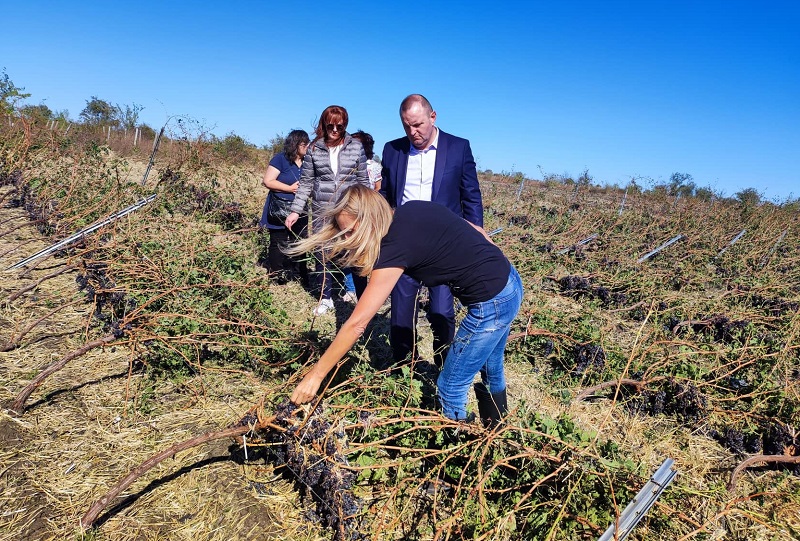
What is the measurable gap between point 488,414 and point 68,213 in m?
5.36

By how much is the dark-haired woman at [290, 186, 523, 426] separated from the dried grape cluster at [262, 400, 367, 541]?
14 centimetres

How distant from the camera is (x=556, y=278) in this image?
19.7ft

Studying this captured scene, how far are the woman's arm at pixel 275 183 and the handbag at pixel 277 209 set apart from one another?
0.10 m

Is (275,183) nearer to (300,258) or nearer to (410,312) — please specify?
(300,258)

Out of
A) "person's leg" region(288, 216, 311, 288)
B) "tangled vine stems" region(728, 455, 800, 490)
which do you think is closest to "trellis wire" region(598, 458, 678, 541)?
"tangled vine stems" region(728, 455, 800, 490)

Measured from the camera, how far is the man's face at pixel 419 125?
2.40m

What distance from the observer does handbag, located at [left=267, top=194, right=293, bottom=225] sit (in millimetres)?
4160

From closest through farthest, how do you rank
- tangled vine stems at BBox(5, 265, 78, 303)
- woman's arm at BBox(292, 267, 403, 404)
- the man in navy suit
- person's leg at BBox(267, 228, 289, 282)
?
woman's arm at BBox(292, 267, 403, 404), the man in navy suit, tangled vine stems at BBox(5, 265, 78, 303), person's leg at BBox(267, 228, 289, 282)

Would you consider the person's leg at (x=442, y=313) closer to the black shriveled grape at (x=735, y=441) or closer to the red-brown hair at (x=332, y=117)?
the red-brown hair at (x=332, y=117)

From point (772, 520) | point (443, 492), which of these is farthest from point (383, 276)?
point (772, 520)

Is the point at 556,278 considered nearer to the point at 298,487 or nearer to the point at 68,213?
the point at 298,487

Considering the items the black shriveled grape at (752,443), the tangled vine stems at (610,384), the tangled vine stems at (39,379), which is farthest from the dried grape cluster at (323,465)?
the black shriveled grape at (752,443)

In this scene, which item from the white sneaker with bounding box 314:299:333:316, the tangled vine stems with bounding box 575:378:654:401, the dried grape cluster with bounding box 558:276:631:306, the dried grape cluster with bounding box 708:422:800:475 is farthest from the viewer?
the dried grape cluster with bounding box 558:276:631:306

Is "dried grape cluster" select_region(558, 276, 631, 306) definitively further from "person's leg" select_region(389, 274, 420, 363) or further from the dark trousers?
"person's leg" select_region(389, 274, 420, 363)
